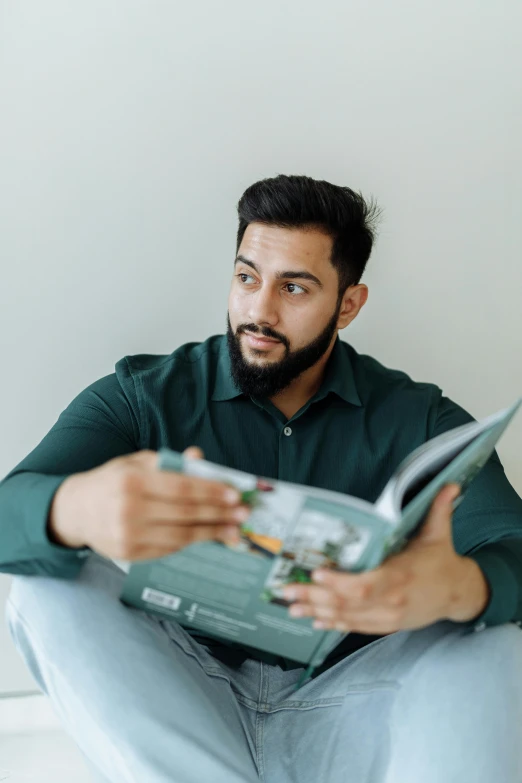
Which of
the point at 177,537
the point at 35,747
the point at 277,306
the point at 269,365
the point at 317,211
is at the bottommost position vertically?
the point at 35,747

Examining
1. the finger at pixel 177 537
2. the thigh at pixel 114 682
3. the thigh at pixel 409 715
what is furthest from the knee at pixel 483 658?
the finger at pixel 177 537

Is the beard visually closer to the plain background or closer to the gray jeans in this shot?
the plain background

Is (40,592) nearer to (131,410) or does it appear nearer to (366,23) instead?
(131,410)

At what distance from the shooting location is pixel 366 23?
1771mm

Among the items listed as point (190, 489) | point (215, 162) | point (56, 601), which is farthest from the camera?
point (215, 162)

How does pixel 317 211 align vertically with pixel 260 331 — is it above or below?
above

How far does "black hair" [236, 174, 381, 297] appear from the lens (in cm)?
159

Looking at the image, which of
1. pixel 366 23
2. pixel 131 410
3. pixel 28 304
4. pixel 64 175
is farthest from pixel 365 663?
pixel 366 23

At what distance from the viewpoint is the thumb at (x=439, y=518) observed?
1.05 metres

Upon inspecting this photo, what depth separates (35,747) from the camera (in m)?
1.75

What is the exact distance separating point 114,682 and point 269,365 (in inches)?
26.8

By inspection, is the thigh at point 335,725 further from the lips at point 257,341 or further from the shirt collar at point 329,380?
the lips at point 257,341

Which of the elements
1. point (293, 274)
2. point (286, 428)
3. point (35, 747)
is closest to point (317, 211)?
point (293, 274)

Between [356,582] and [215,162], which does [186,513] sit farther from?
[215,162]
